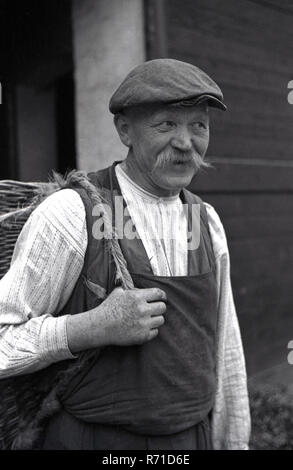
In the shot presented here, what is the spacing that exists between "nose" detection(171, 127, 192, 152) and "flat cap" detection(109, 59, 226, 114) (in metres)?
0.09

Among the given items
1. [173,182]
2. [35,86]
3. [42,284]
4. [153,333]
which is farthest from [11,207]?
[35,86]

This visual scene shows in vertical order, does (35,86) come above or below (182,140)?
above

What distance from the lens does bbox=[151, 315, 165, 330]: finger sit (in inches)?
51.3

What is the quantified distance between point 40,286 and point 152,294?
0.99 ft

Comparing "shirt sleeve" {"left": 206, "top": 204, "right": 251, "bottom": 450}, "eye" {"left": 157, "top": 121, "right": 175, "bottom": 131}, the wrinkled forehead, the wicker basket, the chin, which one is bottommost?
"shirt sleeve" {"left": 206, "top": 204, "right": 251, "bottom": 450}

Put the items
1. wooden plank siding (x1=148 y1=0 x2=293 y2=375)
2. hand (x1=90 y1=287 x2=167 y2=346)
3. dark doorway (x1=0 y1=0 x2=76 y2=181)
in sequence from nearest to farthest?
hand (x1=90 y1=287 x2=167 y2=346), wooden plank siding (x1=148 y1=0 x2=293 y2=375), dark doorway (x1=0 y1=0 x2=76 y2=181)

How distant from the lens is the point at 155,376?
1.35m

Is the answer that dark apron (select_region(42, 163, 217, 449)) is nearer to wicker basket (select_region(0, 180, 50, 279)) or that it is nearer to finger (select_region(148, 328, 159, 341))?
finger (select_region(148, 328, 159, 341))

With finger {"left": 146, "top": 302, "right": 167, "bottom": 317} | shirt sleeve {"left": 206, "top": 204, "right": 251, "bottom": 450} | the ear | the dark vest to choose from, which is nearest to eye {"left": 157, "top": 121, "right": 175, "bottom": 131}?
the ear

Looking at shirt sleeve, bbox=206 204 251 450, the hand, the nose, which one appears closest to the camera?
the hand

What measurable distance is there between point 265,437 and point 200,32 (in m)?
2.62

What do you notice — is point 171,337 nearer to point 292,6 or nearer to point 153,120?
point 153,120

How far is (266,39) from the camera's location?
3842 millimetres

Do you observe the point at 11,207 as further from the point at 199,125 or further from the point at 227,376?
the point at 227,376
